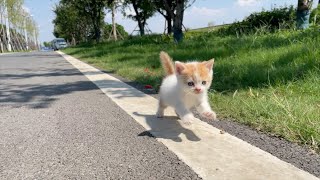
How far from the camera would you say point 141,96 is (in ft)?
17.4

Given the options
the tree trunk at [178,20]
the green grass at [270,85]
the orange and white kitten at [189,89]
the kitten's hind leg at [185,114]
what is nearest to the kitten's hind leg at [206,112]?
the orange and white kitten at [189,89]

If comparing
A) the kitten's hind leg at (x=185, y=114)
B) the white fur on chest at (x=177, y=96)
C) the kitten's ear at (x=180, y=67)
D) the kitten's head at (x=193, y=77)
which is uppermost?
the kitten's ear at (x=180, y=67)

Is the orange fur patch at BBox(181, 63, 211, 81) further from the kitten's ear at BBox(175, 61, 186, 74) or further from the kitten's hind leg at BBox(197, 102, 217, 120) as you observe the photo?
the kitten's hind leg at BBox(197, 102, 217, 120)

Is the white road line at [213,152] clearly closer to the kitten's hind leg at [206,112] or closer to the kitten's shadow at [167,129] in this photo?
the kitten's shadow at [167,129]

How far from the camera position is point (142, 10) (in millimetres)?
29406

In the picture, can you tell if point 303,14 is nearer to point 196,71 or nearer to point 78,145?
point 196,71

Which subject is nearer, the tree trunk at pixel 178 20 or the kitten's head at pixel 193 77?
the kitten's head at pixel 193 77

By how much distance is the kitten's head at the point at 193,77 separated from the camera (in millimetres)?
3172

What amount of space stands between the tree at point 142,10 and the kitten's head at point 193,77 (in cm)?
2359

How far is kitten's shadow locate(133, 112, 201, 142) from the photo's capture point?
3.22 metres

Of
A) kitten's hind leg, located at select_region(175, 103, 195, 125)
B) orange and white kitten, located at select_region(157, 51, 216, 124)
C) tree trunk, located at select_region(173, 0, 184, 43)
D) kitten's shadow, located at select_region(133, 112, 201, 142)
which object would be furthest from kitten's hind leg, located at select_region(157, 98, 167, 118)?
tree trunk, located at select_region(173, 0, 184, 43)

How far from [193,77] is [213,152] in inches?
30.7

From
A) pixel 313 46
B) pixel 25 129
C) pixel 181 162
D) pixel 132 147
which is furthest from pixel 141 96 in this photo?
pixel 313 46

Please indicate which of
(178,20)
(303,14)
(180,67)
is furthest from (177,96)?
(178,20)
